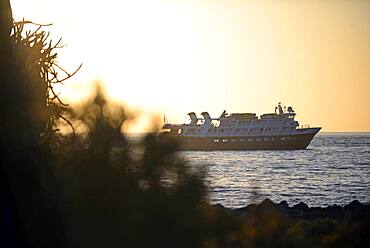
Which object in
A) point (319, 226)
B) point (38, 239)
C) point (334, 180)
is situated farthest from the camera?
point (334, 180)

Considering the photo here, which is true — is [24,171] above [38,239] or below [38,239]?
above

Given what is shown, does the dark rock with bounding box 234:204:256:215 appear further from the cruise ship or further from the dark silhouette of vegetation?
the cruise ship

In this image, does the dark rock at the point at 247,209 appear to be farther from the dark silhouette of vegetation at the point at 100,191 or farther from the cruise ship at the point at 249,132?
the cruise ship at the point at 249,132

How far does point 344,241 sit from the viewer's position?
20.5ft

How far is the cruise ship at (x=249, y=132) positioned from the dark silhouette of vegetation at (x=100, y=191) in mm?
91688

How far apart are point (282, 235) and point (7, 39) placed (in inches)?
86.0

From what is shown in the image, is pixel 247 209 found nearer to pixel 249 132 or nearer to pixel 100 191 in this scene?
pixel 100 191

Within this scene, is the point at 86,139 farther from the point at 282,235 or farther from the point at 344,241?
the point at 344,241

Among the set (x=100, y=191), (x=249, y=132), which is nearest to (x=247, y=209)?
(x=100, y=191)

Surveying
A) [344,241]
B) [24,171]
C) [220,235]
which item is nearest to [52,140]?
[24,171]

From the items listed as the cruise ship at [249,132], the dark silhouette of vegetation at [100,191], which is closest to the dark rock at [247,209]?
the dark silhouette of vegetation at [100,191]

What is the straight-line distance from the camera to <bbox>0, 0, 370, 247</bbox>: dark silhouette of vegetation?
526 cm

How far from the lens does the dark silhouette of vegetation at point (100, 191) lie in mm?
5262

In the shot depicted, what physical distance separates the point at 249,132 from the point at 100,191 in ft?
313
